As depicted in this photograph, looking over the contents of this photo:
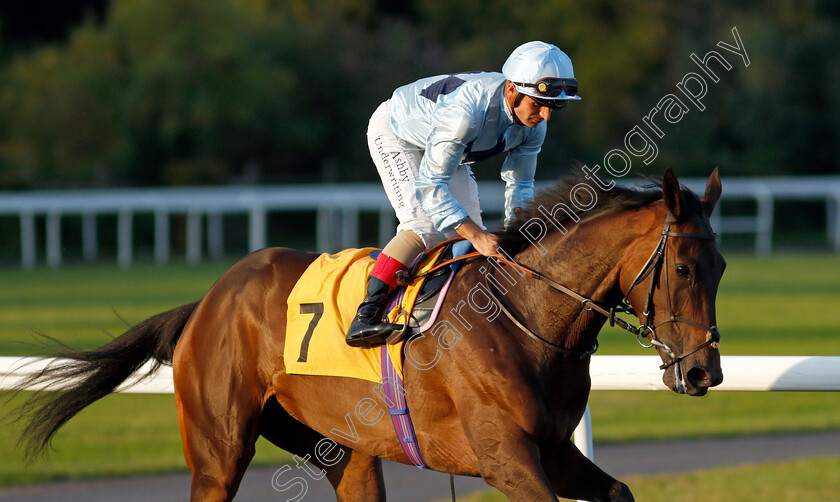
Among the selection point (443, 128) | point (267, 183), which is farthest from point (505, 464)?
point (267, 183)

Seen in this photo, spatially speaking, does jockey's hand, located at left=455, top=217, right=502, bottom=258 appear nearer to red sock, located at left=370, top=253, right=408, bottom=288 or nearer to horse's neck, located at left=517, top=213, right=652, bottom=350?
horse's neck, located at left=517, top=213, right=652, bottom=350

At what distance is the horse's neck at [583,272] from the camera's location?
3098 millimetres

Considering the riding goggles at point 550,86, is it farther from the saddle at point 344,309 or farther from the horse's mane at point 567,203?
the saddle at point 344,309

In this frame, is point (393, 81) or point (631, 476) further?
point (393, 81)

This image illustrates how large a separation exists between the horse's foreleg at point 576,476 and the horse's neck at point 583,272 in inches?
15.8

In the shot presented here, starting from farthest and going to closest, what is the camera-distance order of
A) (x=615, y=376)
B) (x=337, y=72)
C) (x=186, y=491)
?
(x=337, y=72), (x=186, y=491), (x=615, y=376)

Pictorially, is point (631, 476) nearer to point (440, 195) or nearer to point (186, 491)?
point (186, 491)

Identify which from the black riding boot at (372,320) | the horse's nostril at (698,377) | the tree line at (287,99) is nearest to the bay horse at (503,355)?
the horse's nostril at (698,377)

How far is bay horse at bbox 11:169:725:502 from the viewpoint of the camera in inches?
115

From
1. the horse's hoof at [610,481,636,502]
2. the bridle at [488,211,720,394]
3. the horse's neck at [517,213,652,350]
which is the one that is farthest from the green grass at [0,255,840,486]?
the horse's hoof at [610,481,636,502]

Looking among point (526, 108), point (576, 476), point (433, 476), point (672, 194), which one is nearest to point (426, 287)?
point (526, 108)

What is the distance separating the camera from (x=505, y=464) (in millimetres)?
3051

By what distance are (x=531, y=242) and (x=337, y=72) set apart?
27070 mm

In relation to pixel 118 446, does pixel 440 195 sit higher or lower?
higher
